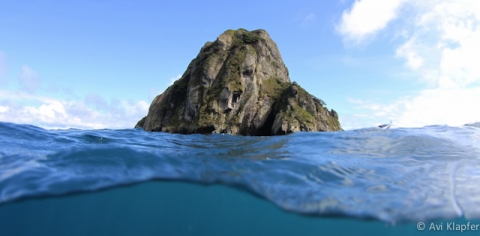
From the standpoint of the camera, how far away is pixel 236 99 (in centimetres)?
4181

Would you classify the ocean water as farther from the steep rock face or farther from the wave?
the steep rock face

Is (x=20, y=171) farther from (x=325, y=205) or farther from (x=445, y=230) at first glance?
(x=445, y=230)

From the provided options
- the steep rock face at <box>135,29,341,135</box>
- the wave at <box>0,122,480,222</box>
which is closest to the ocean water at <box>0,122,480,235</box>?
the wave at <box>0,122,480,222</box>

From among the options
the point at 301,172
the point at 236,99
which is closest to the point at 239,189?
the point at 301,172

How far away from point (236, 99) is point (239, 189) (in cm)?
3421

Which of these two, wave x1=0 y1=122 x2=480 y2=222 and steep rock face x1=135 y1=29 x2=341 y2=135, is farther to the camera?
steep rock face x1=135 y1=29 x2=341 y2=135

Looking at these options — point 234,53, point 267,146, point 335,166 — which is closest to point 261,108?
point 234,53

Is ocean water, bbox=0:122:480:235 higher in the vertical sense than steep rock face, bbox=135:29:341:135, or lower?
lower

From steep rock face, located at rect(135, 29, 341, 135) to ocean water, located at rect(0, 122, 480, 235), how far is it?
29.7 meters

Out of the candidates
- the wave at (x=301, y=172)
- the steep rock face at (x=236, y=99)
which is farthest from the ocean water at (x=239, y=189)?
the steep rock face at (x=236, y=99)

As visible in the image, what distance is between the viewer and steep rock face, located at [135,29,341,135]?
40.5 m

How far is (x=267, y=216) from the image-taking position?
8453 millimetres

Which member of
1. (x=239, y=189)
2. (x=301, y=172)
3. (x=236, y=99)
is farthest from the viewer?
(x=236, y=99)

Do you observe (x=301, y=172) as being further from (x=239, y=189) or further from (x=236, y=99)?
(x=236, y=99)
